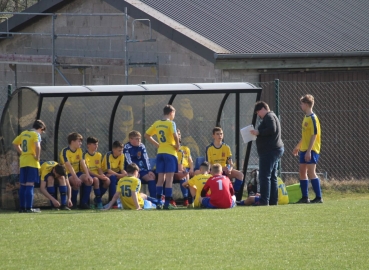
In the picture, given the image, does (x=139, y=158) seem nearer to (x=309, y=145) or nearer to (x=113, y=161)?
(x=113, y=161)

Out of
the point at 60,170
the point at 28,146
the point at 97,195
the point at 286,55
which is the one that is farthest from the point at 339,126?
the point at 28,146

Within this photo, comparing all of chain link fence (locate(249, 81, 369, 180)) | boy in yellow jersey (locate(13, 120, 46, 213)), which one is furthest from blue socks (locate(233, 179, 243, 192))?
chain link fence (locate(249, 81, 369, 180))

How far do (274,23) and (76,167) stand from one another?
8.72m

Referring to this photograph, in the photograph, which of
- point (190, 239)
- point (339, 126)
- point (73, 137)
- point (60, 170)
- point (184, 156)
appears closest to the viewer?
point (190, 239)

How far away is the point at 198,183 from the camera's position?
1298 cm

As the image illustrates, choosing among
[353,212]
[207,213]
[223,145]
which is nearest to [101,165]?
[223,145]

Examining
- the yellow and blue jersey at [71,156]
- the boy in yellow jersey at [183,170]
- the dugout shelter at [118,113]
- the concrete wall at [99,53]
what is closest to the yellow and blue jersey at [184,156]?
the boy in yellow jersey at [183,170]

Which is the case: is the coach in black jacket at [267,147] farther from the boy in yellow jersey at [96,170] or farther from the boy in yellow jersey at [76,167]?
the boy in yellow jersey at [76,167]

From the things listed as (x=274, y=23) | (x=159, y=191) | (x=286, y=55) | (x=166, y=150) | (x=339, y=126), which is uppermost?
(x=274, y=23)

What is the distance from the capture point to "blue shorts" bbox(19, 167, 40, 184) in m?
12.8

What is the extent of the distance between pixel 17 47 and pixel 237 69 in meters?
7.55

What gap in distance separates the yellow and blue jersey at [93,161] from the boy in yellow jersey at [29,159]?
116 cm

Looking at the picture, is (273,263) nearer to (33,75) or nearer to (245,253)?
(245,253)

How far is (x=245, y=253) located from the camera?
841 cm
